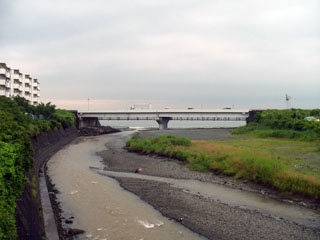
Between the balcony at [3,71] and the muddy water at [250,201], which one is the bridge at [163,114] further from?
the muddy water at [250,201]

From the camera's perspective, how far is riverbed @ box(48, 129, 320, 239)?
1197cm

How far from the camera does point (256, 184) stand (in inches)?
765

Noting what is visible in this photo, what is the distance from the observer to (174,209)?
48.5ft

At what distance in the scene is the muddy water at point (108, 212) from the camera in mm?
11898

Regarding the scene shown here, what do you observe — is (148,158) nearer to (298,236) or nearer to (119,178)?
(119,178)

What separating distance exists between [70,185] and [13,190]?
10439 mm

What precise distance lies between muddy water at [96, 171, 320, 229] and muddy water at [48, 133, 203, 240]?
408 centimetres

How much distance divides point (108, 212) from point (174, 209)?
130 inches

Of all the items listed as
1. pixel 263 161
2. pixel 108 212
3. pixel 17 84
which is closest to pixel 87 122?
pixel 17 84

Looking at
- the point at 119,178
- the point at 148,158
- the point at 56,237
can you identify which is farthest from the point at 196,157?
the point at 56,237

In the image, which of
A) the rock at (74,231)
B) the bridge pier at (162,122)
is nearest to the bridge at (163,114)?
the bridge pier at (162,122)

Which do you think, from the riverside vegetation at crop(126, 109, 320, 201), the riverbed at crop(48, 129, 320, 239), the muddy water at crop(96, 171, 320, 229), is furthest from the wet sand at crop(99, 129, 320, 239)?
the riverside vegetation at crop(126, 109, 320, 201)

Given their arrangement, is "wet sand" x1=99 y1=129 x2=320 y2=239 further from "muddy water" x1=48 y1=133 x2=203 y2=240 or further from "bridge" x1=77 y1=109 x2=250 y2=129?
"bridge" x1=77 y1=109 x2=250 y2=129

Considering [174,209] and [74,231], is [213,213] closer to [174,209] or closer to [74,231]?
[174,209]
